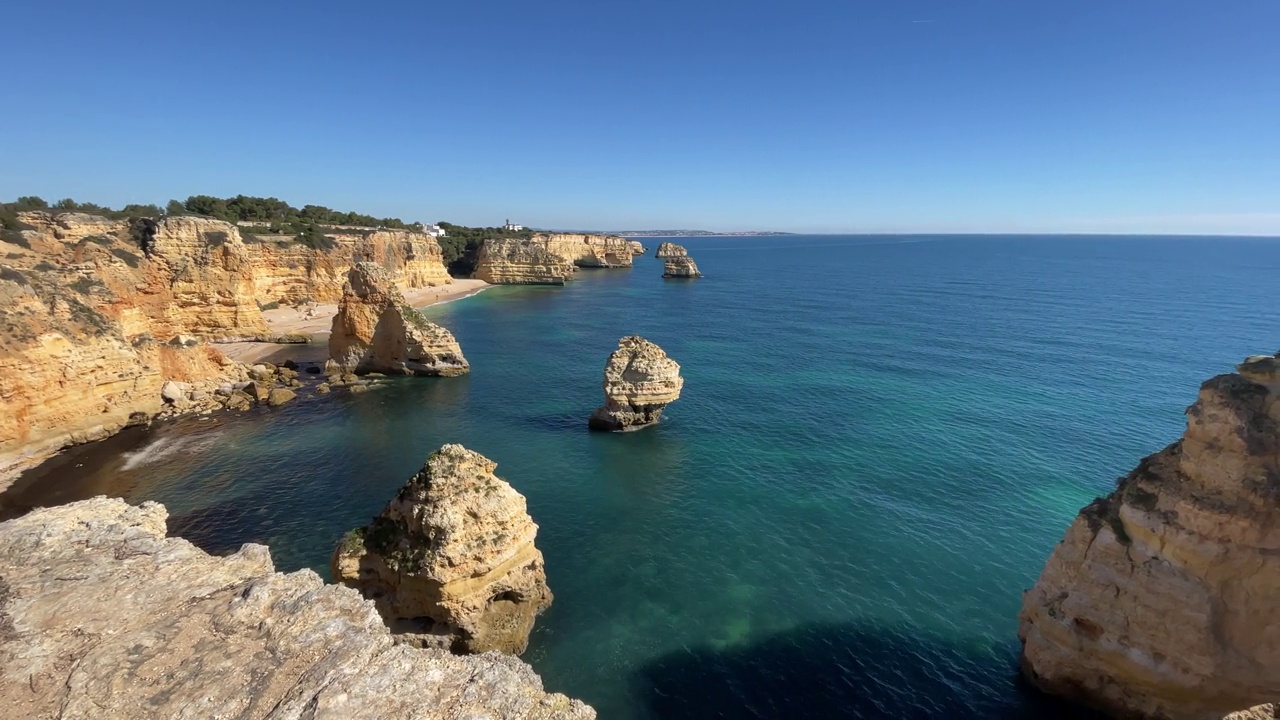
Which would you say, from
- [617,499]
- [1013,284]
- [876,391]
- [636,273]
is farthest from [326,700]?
[636,273]

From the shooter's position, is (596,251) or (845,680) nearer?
(845,680)

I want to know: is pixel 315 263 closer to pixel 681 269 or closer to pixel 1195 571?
pixel 1195 571

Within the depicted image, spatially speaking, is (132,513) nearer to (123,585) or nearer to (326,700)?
(123,585)

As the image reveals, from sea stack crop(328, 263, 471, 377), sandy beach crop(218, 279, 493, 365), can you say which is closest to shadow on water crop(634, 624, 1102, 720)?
sea stack crop(328, 263, 471, 377)

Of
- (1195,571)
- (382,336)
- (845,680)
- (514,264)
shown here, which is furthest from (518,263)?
(1195,571)

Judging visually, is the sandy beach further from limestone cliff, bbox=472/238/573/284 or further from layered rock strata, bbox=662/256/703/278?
layered rock strata, bbox=662/256/703/278

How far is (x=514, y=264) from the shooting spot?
12150 cm

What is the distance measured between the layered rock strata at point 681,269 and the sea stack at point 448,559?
422 ft

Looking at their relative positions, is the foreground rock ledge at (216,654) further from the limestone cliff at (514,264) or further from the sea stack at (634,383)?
the limestone cliff at (514,264)

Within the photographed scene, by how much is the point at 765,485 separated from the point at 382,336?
34683 mm

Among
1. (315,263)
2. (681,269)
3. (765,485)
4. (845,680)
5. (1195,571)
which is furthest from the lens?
(681,269)

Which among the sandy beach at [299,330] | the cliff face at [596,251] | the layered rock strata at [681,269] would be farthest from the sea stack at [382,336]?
the cliff face at [596,251]

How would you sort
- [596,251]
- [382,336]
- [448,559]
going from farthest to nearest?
[596,251], [382,336], [448,559]

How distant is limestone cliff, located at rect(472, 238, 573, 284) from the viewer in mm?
121000
